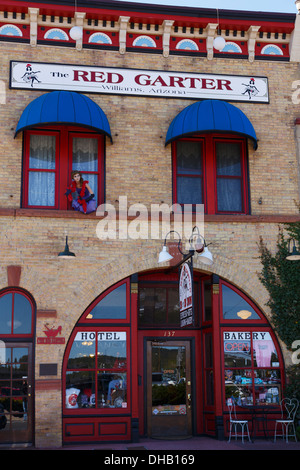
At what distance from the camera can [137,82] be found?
15.3 meters

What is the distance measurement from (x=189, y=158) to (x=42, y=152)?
146 inches

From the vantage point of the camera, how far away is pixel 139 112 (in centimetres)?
1521

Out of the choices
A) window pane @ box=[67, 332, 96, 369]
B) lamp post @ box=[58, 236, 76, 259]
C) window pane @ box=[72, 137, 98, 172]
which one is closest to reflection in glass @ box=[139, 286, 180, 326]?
window pane @ box=[67, 332, 96, 369]

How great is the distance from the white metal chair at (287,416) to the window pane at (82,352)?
4.55 meters

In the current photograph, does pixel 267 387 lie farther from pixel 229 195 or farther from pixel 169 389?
pixel 229 195

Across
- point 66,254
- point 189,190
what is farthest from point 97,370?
point 189,190

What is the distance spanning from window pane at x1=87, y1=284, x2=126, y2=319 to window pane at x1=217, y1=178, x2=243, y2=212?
10.9 ft

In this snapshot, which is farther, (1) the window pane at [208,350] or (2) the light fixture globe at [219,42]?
(2) the light fixture globe at [219,42]

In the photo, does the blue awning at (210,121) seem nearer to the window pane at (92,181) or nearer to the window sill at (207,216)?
the window sill at (207,216)

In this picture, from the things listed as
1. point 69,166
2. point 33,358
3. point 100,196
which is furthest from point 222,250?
point 33,358

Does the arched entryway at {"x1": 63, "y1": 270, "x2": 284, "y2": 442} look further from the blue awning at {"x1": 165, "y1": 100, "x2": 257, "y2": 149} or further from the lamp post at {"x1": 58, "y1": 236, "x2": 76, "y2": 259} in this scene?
the blue awning at {"x1": 165, "y1": 100, "x2": 257, "y2": 149}

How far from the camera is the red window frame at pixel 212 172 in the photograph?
15.0 metres

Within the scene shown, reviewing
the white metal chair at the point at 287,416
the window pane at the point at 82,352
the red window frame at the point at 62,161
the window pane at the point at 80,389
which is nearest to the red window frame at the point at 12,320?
the window pane at the point at 82,352

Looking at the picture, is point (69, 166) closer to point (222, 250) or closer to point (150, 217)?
point (150, 217)
